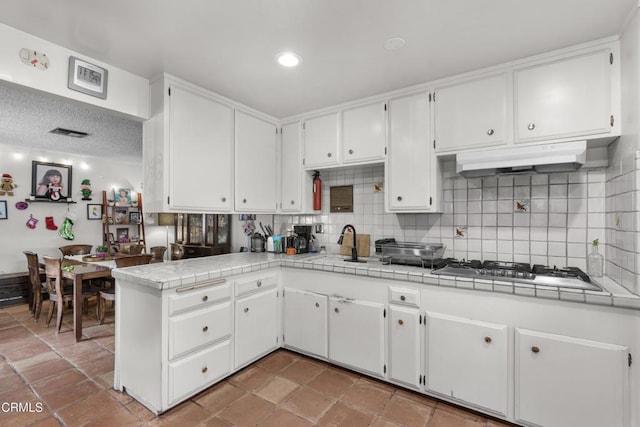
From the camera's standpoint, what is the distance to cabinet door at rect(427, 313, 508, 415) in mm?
1768

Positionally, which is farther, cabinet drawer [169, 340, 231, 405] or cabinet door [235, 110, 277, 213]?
cabinet door [235, 110, 277, 213]

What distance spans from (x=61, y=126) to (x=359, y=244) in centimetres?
383

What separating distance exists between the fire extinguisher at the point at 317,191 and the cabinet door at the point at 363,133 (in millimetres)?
450

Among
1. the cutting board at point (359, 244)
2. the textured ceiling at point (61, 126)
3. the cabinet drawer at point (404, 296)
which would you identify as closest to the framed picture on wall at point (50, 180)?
the textured ceiling at point (61, 126)

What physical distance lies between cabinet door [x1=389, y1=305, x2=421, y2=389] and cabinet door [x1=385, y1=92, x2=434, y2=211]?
0.81m

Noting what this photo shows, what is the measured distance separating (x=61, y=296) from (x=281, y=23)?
12.4ft

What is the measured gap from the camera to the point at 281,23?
64.1 inches

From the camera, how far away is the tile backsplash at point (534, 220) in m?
1.70

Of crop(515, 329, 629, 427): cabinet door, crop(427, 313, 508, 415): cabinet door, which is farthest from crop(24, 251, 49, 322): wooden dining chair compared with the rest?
crop(515, 329, 629, 427): cabinet door

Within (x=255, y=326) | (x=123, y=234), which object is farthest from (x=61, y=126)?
(x=255, y=326)

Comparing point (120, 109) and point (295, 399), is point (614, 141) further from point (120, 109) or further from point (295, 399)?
point (120, 109)

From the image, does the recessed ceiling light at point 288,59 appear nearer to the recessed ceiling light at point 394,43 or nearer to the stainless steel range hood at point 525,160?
the recessed ceiling light at point 394,43

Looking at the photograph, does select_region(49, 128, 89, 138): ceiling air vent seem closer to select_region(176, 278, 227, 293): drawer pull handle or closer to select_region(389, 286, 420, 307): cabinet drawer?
select_region(176, 278, 227, 293): drawer pull handle

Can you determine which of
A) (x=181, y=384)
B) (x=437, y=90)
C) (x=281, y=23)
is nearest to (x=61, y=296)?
(x=181, y=384)
